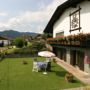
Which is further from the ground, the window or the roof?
the roof

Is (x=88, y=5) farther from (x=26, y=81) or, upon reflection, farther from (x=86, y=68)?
(x=26, y=81)

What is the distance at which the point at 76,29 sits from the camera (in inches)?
853

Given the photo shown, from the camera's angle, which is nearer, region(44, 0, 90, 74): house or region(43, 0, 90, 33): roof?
region(44, 0, 90, 74): house

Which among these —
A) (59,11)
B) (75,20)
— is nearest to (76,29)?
(75,20)

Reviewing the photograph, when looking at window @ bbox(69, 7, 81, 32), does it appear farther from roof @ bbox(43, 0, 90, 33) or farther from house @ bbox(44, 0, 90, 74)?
roof @ bbox(43, 0, 90, 33)

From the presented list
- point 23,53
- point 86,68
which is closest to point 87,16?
point 86,68

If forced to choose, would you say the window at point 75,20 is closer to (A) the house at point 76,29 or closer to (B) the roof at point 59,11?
(A) the house at point 76,29

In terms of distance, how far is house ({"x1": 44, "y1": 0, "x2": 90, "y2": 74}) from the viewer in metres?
17.6

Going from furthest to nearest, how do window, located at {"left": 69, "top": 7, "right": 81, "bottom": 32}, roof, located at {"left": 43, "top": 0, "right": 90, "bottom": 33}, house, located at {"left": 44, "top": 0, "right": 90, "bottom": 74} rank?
roof, located at {"left": 43, "top": 0, "right": 90, "bottom": 33} → window, located at {"left": 69, "top": 7, "right": 81, "bottom": 32} → house, located at {"left": 44, "top": 0, "right": 90, "bottom": 74}

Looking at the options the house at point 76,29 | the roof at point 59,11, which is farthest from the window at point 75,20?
the roof at point 59,11

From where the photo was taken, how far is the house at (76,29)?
57.8 ft

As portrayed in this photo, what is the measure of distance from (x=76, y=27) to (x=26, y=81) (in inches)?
346

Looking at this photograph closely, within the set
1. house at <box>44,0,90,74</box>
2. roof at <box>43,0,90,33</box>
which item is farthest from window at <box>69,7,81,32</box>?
roof at <box>43,0,90,33</box>

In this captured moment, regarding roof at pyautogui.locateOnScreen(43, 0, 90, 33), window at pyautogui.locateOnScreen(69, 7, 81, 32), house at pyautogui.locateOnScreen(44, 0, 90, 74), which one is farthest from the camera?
roof at pyautogui.locateOnScreen(43, 0, 90, 33)
